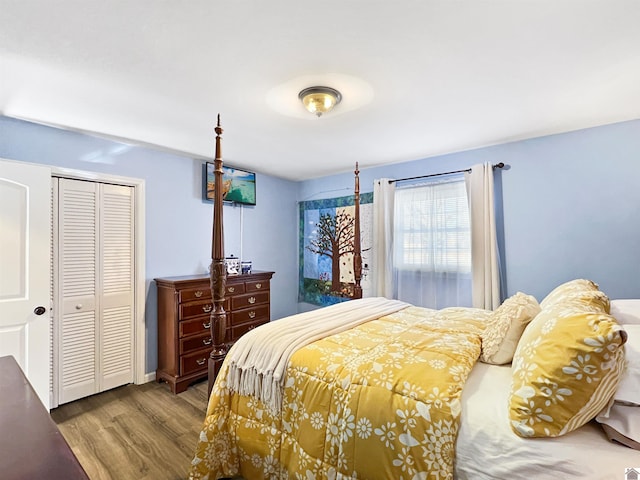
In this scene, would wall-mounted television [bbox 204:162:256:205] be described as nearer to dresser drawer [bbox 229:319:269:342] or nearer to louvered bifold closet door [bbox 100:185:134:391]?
louvered bifold closet door [bbox 100:185:134:391]

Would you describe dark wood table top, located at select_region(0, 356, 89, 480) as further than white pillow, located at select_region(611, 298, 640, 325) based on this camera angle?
No

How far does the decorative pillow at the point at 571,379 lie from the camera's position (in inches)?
39.8

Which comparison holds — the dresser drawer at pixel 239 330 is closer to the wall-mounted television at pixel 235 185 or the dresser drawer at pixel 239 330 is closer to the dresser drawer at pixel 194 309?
the dresser drawer at pixel 194 309

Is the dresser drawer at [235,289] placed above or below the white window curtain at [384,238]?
below

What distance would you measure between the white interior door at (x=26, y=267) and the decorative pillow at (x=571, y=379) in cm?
321

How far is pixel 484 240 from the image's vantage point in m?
3.14

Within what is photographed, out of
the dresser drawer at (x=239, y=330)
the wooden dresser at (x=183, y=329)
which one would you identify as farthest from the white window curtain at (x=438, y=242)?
the wooden dresser at (x=183, y=329)

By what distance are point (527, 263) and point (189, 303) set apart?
3.45 meters

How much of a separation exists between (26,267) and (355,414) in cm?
272

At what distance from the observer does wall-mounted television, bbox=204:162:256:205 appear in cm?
377

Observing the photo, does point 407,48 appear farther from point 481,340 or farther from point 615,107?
point 615,107

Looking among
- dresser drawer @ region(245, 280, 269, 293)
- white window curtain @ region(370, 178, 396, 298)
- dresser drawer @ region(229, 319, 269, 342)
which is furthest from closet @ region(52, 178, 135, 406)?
white window curtain @ region(370, 178, 396, 298)

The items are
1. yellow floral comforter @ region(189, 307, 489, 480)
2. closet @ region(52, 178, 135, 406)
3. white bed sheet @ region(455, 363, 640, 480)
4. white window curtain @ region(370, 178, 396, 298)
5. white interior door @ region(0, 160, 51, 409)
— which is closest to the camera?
white bed sheet @ region(455, 363, 640, 480)

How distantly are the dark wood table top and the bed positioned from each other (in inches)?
36.6
